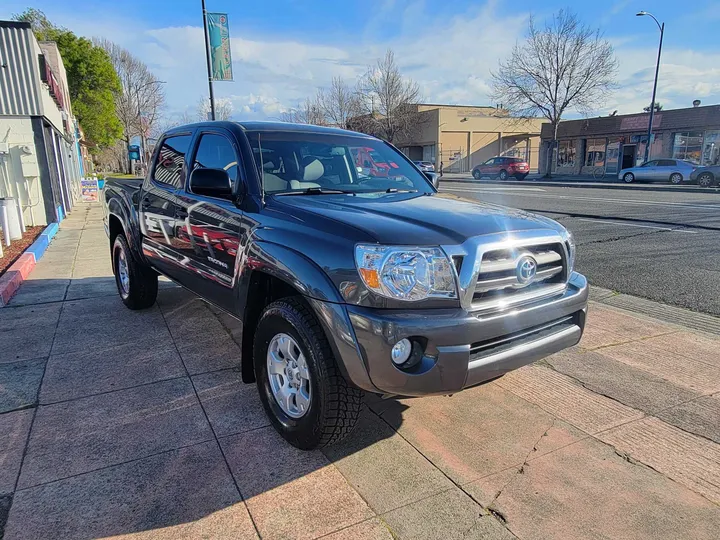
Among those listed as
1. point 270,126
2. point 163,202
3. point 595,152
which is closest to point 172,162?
point 163,202

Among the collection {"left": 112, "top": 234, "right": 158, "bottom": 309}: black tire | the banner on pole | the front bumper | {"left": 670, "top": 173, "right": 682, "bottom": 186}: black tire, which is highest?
the banner on pole

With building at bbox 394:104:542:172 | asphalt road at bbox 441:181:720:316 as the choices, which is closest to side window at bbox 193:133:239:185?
asphalt road at bbox 441:181:720:316

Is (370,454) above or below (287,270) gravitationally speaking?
below

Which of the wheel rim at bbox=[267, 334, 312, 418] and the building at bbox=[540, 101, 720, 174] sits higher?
the building at bbox=[540, 101, 720, 174]

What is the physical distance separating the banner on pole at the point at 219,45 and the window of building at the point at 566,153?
34.1 m

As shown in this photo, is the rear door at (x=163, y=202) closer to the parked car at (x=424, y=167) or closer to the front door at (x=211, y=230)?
the front door at (x=211, y=230)

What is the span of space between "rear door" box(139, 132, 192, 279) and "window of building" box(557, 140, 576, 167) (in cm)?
4207

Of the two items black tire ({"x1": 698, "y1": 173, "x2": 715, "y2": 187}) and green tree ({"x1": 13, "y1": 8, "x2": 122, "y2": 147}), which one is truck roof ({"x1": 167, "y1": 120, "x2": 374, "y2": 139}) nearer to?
black tire ({"x1": 698, "y1": 173, "x2": 715, "y2": 187})

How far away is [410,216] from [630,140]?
131 ft

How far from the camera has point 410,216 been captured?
9.44 feet

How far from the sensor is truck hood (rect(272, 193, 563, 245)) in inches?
102

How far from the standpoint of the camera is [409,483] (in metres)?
2.63

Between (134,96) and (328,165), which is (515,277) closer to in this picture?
(328,165)

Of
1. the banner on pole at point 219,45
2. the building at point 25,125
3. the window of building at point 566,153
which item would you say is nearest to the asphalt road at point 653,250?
the banner on pole at point 219,45
